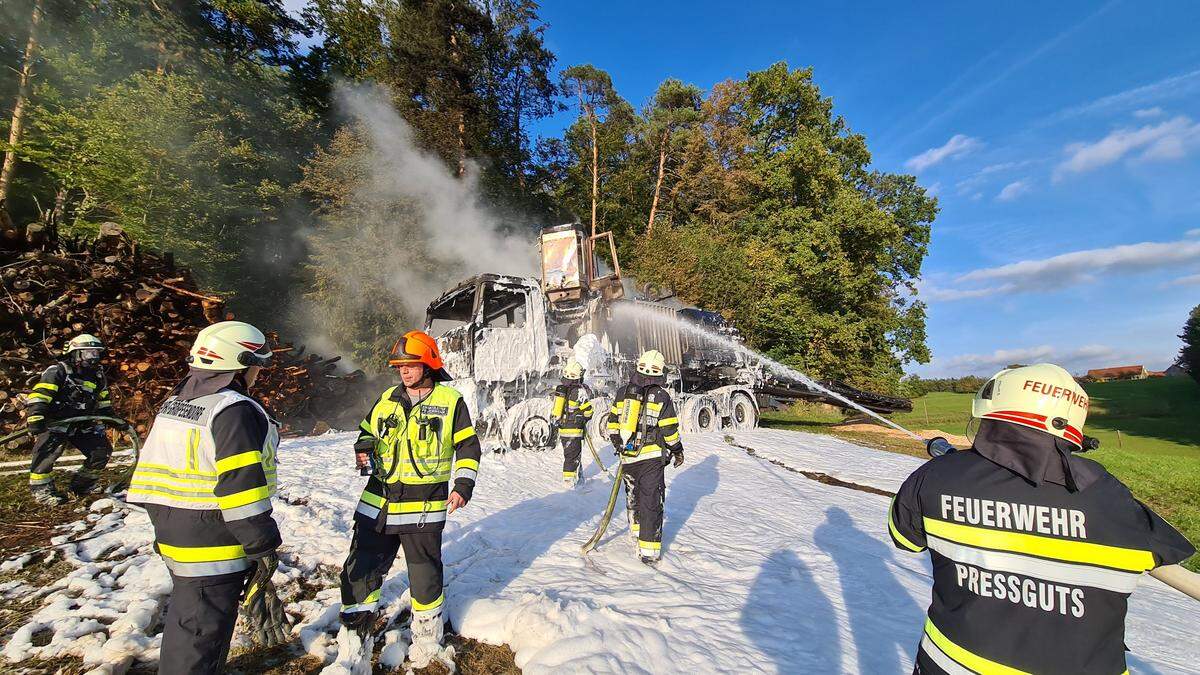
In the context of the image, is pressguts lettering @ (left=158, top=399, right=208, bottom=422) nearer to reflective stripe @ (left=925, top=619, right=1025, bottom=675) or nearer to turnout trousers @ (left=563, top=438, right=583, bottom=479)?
reflective stripe @ (left=925, top=619, right=1025, bottom=675)

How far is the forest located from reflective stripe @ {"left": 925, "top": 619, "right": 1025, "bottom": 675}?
55.5ft

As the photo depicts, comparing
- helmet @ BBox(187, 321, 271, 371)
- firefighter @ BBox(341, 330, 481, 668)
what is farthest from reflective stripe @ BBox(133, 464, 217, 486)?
firefighter @ BBox(341, 330, 481, 668)

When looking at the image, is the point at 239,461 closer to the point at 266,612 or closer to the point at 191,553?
the point at 191,553

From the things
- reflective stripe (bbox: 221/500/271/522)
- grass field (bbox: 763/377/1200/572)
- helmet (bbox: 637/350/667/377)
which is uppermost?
helmet (bbox: 637/350/667/377)

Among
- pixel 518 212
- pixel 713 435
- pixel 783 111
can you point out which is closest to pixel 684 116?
pixel 783 111

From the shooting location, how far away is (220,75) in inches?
663

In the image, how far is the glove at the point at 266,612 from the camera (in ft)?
8.41

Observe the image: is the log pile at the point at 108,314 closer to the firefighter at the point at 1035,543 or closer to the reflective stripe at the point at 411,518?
the reflective stripe at the point at 411,518

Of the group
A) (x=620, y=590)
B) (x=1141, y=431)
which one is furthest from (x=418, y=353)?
(x=1141, y=431)

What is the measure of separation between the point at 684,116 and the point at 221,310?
23351 mm

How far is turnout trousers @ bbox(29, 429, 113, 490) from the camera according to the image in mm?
4555

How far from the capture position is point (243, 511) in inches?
78.5

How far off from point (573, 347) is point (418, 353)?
668 centimetres

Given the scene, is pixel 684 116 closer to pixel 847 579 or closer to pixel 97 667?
pixel 847 579
